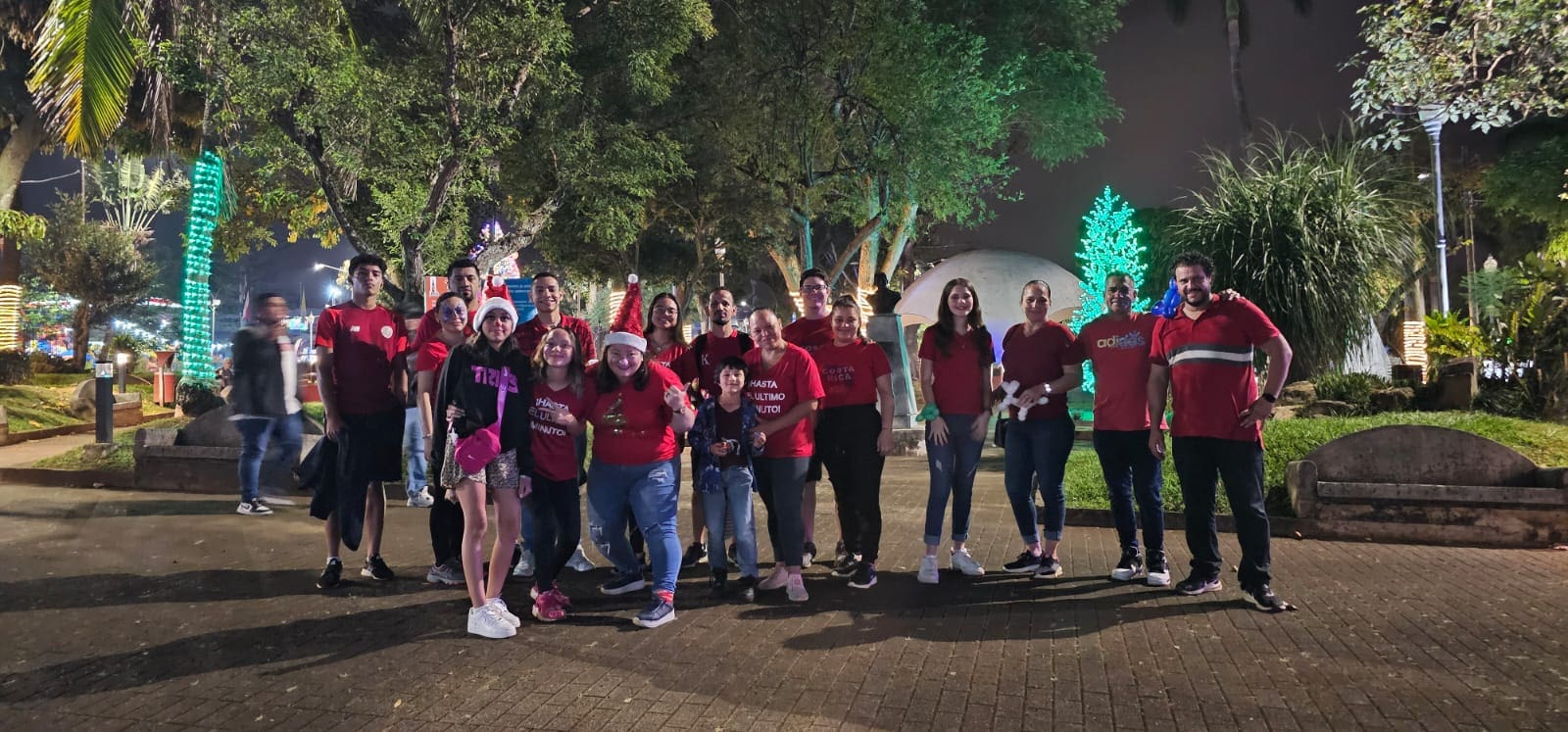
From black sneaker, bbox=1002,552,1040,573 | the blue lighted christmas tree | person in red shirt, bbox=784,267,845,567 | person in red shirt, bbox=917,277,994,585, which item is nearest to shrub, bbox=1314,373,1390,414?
the blue lighted christmas tree

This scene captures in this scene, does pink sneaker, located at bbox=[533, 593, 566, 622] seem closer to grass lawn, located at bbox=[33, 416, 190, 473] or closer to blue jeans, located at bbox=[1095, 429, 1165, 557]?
blue jeans, located at bbox=[1095, 429, 1165, 557]

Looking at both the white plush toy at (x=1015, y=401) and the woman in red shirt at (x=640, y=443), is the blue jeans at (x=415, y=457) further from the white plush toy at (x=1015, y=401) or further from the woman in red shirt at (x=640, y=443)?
the white plush toy at (x=1015, y=401)

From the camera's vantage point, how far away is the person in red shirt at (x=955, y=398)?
19.1 feet

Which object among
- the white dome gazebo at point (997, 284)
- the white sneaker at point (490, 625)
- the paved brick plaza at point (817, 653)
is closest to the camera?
the paved brick plaza at point (817, 653)

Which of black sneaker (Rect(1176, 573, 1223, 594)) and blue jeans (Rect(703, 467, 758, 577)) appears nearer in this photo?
blue jeans (Rect(703, 467, 758, 577))

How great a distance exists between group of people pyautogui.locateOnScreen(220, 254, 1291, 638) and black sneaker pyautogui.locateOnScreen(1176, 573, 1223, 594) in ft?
0.07

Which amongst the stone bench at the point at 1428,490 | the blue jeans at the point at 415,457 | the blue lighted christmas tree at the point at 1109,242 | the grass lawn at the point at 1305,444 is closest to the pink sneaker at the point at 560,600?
the blue jeans at the point at 415,457

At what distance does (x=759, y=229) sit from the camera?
21531 mm

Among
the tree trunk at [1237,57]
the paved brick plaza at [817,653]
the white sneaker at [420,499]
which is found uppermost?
the tree trunk at [1237,57]

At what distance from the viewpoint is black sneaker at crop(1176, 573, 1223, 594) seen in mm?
5445

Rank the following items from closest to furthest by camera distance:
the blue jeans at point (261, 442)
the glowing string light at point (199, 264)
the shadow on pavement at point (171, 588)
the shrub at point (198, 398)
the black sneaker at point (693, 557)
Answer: the shadow on pavement at point (171, 588) < the black sneaker at point (693, 557) < the blue jeans at point (261, 442) < the glowing string light at point (199, 264) < the shrub at point (198, 398)

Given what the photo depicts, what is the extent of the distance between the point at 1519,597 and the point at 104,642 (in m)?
7.48

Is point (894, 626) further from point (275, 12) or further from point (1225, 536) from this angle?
point (275, 12)

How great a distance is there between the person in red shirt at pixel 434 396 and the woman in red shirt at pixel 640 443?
3.19 ft
